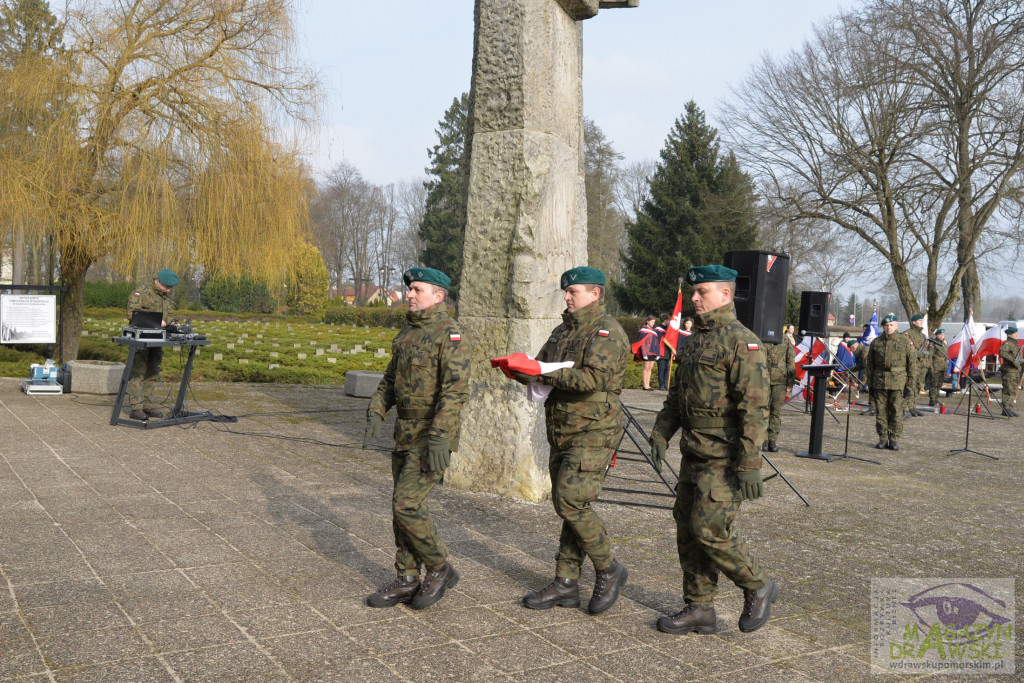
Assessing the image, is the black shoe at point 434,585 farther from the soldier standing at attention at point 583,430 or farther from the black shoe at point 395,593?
the soldier standing at attention at point 583,430

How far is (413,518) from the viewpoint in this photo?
438cm

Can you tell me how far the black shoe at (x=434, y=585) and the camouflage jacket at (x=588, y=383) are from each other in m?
0.91

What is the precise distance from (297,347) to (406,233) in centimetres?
4344

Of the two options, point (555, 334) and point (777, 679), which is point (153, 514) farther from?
point (777, 679)

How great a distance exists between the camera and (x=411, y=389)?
4566mm

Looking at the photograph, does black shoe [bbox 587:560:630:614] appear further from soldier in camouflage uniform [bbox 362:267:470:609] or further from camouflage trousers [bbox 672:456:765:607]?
soldier in camouflage uniform [bbox 362:267:470:609]

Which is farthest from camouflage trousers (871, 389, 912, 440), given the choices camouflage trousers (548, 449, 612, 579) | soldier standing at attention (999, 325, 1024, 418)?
camouflage trousers (548, 449, 612, 579)

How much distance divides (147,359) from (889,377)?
32.1 ft

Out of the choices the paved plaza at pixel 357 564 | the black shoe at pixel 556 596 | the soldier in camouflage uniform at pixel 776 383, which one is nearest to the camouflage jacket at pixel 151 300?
the paved plaza at pixel 357 564

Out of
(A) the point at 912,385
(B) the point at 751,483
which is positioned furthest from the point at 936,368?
(B) the point at 751,483

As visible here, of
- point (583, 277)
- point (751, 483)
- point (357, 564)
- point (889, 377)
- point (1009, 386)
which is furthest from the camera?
point (1009, 386)

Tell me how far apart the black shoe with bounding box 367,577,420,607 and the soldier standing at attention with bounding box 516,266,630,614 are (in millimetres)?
621

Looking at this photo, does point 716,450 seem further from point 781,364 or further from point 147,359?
point 147,359

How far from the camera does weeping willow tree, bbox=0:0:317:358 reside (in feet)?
45.0
